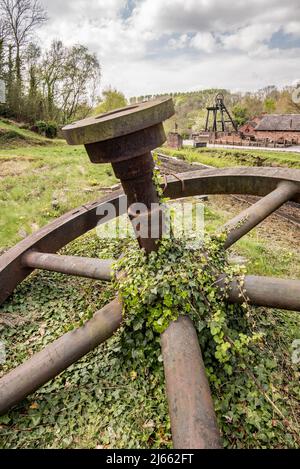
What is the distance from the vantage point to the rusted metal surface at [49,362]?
1.97m

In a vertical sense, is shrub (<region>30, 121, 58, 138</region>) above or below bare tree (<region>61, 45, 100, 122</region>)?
below

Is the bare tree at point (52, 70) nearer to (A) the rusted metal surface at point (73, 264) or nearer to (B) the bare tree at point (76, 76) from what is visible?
(B) the bare tree at point (76, 76)

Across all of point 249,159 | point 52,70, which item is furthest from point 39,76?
point 249,159

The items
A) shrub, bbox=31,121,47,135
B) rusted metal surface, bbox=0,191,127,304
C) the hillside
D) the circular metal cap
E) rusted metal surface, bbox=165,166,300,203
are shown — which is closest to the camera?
the circular metal cap

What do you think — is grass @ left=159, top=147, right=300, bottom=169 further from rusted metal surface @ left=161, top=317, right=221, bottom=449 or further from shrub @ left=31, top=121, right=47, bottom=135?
rusted metal surface @ left=161, top=317, right=221, bottom=449

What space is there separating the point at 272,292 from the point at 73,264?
5.35ft

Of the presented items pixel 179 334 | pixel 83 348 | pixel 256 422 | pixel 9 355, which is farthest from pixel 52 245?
pixel 256 422

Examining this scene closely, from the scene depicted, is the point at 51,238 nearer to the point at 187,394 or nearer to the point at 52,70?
the point at 187,394

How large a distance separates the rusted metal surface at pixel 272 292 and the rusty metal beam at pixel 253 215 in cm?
59

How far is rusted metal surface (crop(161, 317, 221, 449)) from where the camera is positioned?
1409 millimetres

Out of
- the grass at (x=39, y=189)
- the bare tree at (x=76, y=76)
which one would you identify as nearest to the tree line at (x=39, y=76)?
the bare tree at (x=76, y=76)

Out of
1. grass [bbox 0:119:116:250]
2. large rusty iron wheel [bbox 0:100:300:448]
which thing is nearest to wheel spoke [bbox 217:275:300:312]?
large rusty iron wheel [bbox 0:100:300:448]

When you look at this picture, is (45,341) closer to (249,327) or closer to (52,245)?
(52,245)

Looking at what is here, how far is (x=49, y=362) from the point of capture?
2.01 meters
